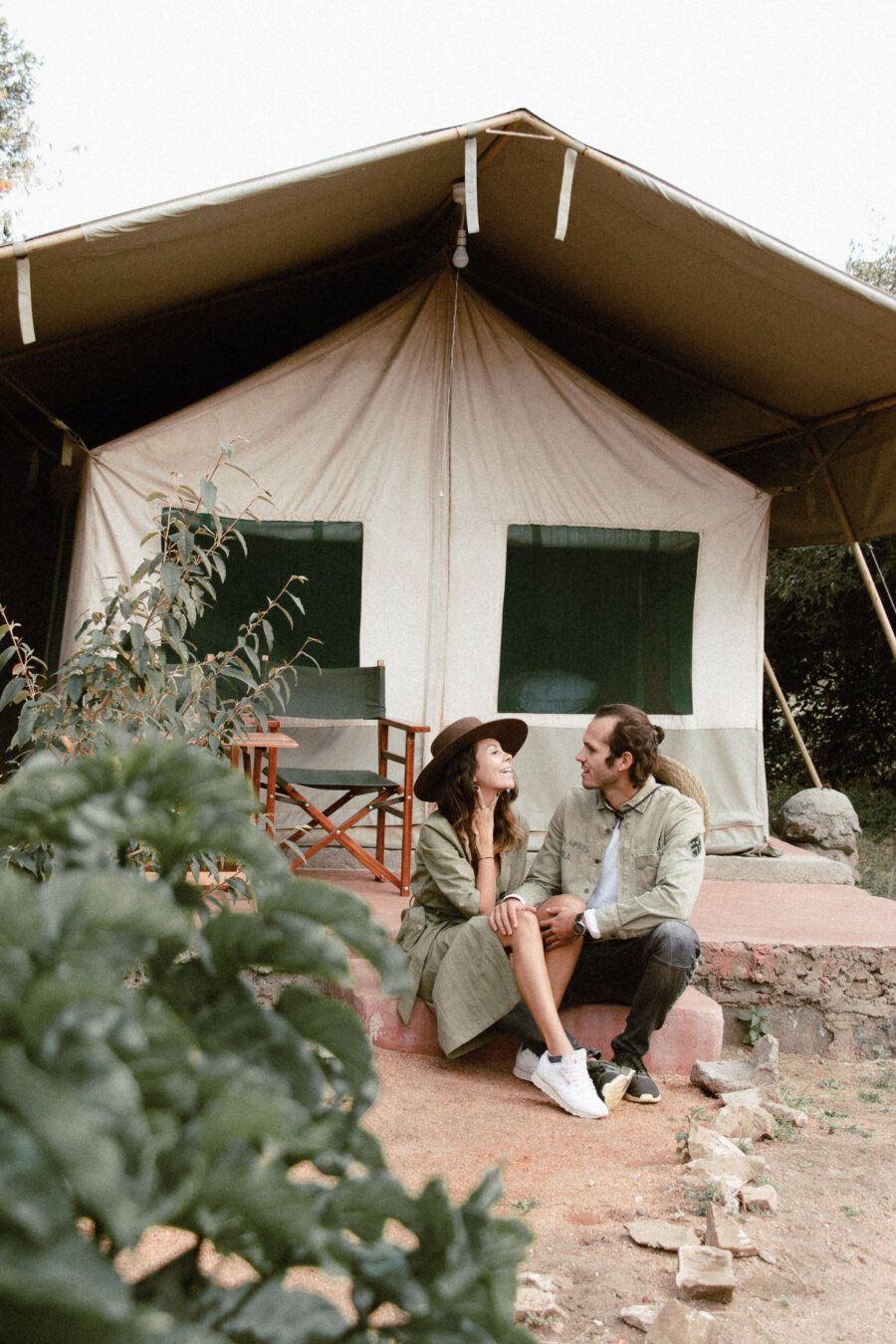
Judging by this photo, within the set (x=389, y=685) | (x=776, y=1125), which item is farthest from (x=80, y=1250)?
(x=389, y=685)

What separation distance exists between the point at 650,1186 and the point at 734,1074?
0.73 meters

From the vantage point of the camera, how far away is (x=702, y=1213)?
2357mm

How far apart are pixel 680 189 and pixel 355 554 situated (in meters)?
2.02

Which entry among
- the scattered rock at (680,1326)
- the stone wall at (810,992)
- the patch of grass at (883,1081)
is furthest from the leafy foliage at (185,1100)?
the stone wall at (810,992)

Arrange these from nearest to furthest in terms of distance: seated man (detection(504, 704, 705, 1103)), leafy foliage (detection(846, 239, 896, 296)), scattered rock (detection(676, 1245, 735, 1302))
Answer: scattered rock (detection(676, 1245, 735, 1302)) < seated man (detection(504, 704, 705, 1103)) < leafy foliage (detection(846, 239, 896, 296))

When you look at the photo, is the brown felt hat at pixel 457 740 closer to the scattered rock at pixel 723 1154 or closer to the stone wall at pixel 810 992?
the stone wall at pixel 810 992

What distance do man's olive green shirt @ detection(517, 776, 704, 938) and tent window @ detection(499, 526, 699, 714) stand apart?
1941 mm

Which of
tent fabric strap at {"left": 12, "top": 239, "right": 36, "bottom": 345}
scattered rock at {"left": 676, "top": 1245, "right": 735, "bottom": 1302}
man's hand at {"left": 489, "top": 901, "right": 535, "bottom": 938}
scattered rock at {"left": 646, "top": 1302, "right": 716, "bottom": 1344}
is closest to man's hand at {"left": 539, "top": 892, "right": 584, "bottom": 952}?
man's hand at {"left": 489, "top": 901, "right": 535, "bottom": 938}

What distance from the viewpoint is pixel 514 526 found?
17.6 feet

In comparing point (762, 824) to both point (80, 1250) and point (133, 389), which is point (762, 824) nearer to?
point (133, 389)

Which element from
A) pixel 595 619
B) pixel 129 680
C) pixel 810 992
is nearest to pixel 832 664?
pixel 595 619

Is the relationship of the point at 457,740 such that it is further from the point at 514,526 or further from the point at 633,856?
Result: the point at 514,526

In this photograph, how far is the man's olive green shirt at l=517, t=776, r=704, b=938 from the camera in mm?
3123

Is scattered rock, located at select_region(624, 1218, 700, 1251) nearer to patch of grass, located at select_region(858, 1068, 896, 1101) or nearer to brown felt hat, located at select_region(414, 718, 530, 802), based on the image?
patch of grass, located at select_region(858, 1068, 896, 1101)
